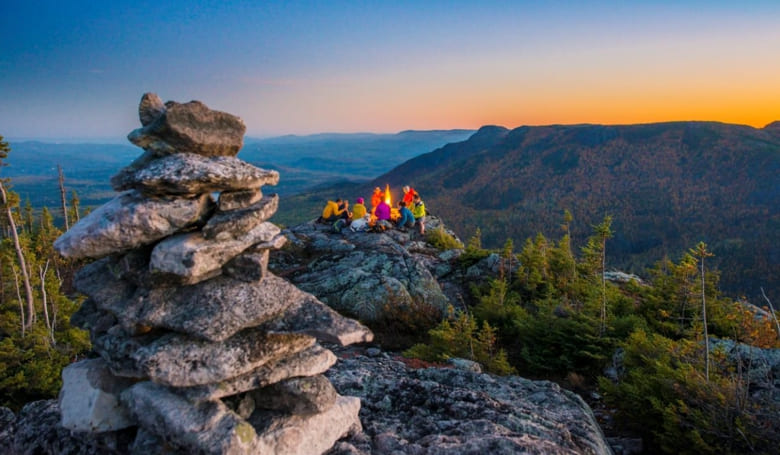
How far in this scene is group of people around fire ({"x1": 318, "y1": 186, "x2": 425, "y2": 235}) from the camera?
24.0 meters

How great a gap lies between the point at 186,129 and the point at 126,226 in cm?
163

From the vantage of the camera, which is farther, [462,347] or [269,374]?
[462,347]

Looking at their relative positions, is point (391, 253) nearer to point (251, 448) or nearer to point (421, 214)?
point (421, 214)

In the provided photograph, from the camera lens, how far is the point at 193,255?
5508 millimetres

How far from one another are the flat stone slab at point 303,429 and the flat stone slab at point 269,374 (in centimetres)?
54

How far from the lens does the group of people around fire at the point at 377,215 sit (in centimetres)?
2405

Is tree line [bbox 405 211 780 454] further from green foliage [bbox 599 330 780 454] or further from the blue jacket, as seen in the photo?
the blue jacket

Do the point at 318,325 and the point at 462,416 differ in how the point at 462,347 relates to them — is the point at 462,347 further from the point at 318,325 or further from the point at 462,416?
the point at 318,325

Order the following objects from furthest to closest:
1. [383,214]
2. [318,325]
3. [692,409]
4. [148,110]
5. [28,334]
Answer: [383,214], [28,334], [692,409], [148,110], [318,325]

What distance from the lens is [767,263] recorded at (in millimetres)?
69562

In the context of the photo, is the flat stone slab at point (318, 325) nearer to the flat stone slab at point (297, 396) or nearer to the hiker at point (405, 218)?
the flat stone slab at point (297, 396)

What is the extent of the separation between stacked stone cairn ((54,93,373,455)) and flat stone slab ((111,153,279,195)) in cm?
2

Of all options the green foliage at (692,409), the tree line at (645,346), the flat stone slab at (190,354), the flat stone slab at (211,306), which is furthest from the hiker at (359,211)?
the flat stone slab at (190,354)

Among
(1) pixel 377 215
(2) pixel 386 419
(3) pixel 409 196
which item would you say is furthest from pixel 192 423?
(3) pixel 409 196
